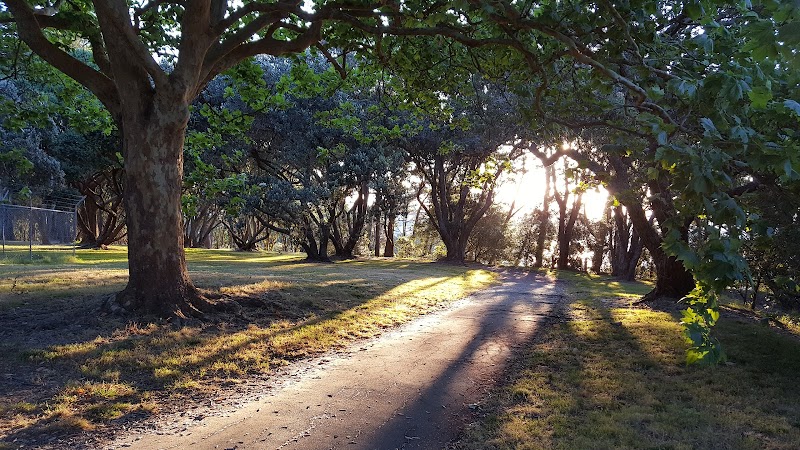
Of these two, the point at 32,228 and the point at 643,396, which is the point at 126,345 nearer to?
the point at 643,396

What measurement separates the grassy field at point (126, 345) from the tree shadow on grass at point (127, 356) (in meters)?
0.01

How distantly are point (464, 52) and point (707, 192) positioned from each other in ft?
21.4

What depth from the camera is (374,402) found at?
16.5ft

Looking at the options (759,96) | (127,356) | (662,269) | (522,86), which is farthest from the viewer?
(662,269)

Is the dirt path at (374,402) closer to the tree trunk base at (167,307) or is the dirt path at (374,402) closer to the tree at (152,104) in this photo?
the tree trunk base at (167,307)

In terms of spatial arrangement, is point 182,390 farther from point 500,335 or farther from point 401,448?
point 500,335

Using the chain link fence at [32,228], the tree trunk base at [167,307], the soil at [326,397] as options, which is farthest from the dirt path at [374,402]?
the chain link fence at [32,228]

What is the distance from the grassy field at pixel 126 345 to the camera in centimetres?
450

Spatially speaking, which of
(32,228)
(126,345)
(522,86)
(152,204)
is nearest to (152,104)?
(152,204)

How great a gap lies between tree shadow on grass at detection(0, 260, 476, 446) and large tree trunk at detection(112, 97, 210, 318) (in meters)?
0.57

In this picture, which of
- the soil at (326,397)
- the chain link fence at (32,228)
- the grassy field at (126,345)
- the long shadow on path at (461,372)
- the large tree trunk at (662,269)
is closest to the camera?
the soil at (326,397)

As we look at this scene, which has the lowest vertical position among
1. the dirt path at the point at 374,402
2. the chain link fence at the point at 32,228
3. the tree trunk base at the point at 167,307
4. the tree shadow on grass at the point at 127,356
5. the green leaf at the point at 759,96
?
the dirt path at the point at 374,402

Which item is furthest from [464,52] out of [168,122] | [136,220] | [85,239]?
[85,239]

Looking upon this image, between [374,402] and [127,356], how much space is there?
2.99m
